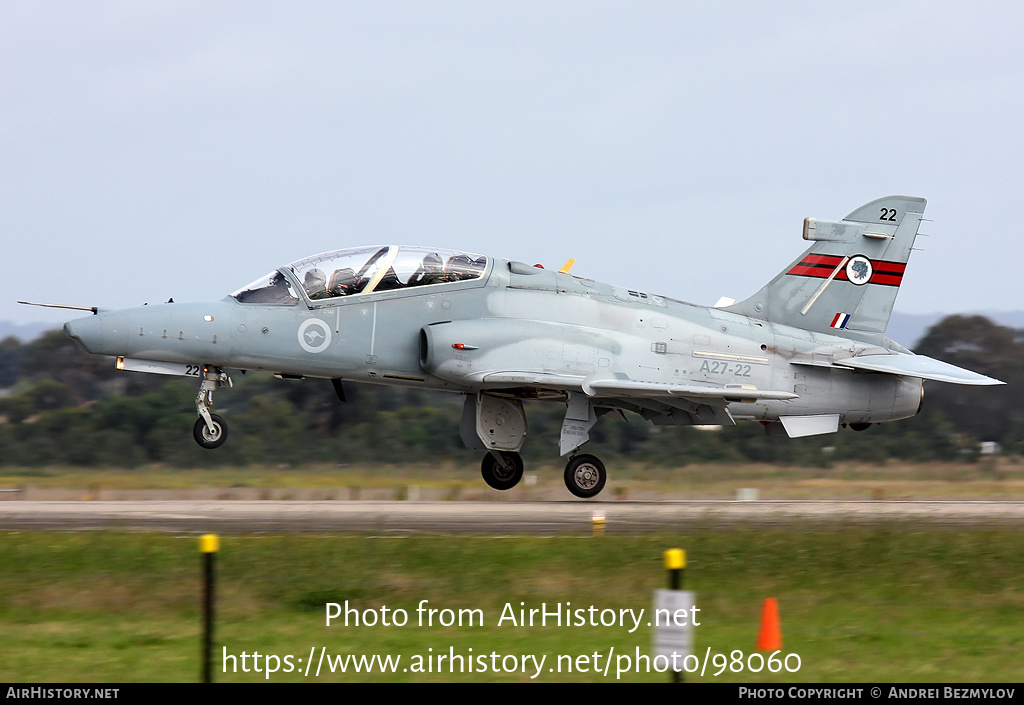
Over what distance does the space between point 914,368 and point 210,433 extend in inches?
428

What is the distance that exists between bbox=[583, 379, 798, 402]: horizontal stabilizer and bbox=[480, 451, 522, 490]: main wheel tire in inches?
93.5

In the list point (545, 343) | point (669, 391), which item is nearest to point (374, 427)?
point (545, 343)

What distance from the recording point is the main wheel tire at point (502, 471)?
59.6 ft

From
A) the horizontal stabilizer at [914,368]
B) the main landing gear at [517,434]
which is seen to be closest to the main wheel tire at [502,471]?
the main landing gear at [517,434]

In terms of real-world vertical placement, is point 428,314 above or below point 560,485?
above

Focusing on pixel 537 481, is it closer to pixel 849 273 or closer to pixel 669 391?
pixel 669 391

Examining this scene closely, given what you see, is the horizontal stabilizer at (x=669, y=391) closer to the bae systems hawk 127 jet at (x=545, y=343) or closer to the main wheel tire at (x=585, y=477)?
the bae systems hawk 127 jet at (x=545, y=343)

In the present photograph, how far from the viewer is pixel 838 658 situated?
7855 millimetres

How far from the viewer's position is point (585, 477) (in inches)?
666

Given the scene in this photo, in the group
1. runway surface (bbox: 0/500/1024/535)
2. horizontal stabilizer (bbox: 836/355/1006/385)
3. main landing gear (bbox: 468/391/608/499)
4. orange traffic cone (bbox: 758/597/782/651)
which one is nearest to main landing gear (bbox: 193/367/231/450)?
runway surface (bbox: 0/500/1024/535)
